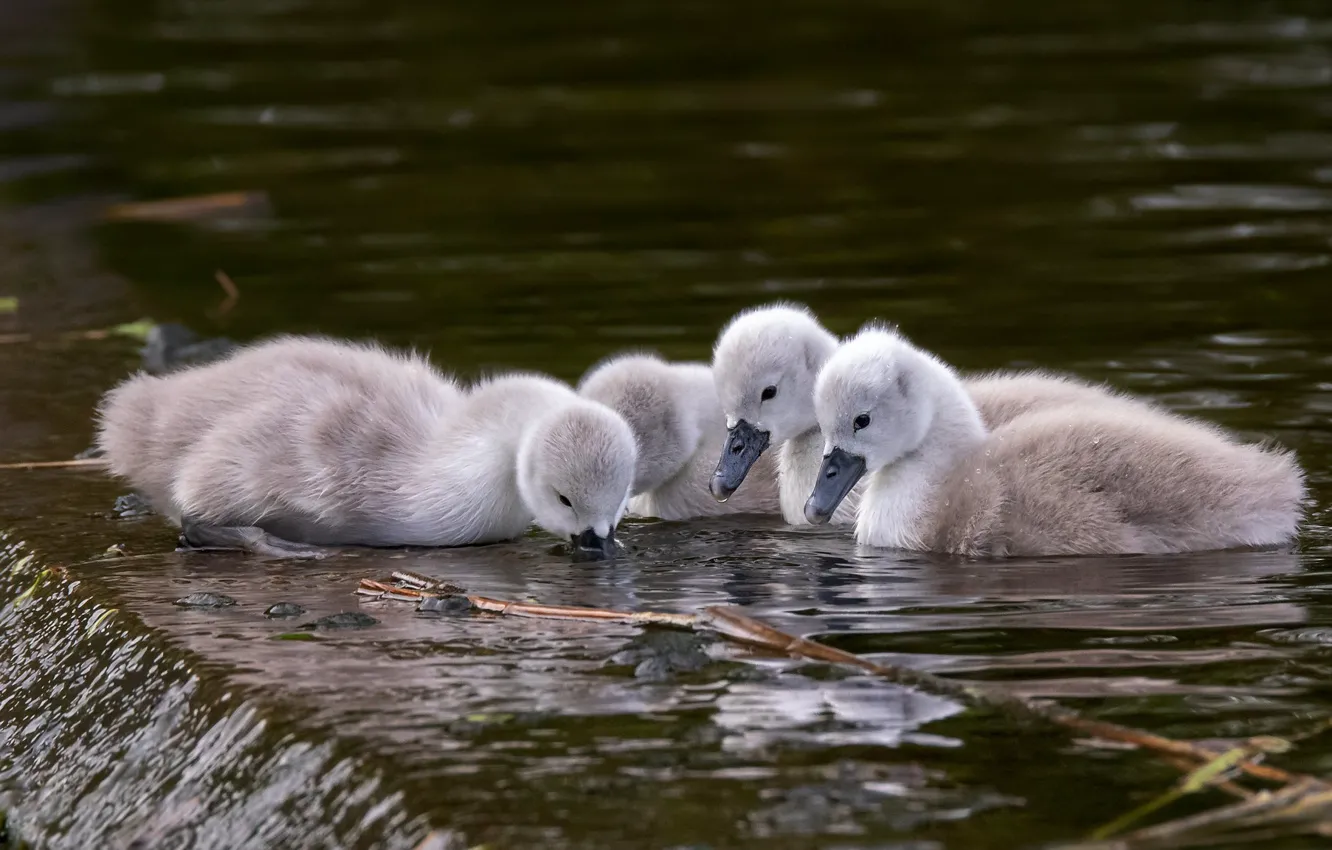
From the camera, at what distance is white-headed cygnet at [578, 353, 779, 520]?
683 centimetres

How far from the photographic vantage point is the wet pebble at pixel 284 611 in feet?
17.3

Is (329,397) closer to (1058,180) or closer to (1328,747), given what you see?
(1328,747)

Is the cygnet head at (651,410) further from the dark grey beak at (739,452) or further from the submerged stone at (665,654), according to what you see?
the submerged stone at (665,654)

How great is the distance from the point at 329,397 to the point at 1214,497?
2536 millimetres

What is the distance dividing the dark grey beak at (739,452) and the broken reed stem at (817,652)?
1.24 metres

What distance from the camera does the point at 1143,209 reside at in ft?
36.9

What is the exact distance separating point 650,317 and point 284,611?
13.4 feet

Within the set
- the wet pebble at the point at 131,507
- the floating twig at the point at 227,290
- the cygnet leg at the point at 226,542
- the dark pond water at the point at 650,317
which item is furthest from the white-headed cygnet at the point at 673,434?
the floating twig at the point at 227,290

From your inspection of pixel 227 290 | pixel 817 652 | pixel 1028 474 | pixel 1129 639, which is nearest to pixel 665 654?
pixel 817 652

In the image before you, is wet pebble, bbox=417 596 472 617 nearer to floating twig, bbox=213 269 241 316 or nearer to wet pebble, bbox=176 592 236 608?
wet pebble, bbox=176 592 236 608

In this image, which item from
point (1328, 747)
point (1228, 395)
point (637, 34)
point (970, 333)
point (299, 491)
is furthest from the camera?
point (637, 34)

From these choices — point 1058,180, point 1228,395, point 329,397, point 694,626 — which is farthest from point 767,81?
point 694,626

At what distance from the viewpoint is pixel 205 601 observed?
5430mm

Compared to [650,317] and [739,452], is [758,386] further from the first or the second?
[650,317]
